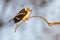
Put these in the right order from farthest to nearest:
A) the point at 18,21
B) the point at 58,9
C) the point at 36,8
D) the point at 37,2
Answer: the point at 58,9 < the point at 36,8 < the point at 37,2 < the point at 18,21

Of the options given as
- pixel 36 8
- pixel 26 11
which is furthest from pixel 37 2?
pixel 26 11

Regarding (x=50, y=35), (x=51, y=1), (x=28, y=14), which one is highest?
(x=28, y=14)

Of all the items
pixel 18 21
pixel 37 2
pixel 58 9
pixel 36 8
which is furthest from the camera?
pixel 58 9

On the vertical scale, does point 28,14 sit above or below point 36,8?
above

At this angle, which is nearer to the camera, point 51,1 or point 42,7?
point 42,7

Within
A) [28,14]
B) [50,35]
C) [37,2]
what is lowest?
[50,35]

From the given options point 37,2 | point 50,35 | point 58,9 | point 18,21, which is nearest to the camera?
point 18,21

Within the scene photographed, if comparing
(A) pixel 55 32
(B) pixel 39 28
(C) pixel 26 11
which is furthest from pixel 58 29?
(C) pixel 26 11

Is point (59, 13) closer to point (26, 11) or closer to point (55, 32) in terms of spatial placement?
point (55, 32)

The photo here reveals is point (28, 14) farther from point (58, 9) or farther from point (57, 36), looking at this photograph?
point (58, 9)
